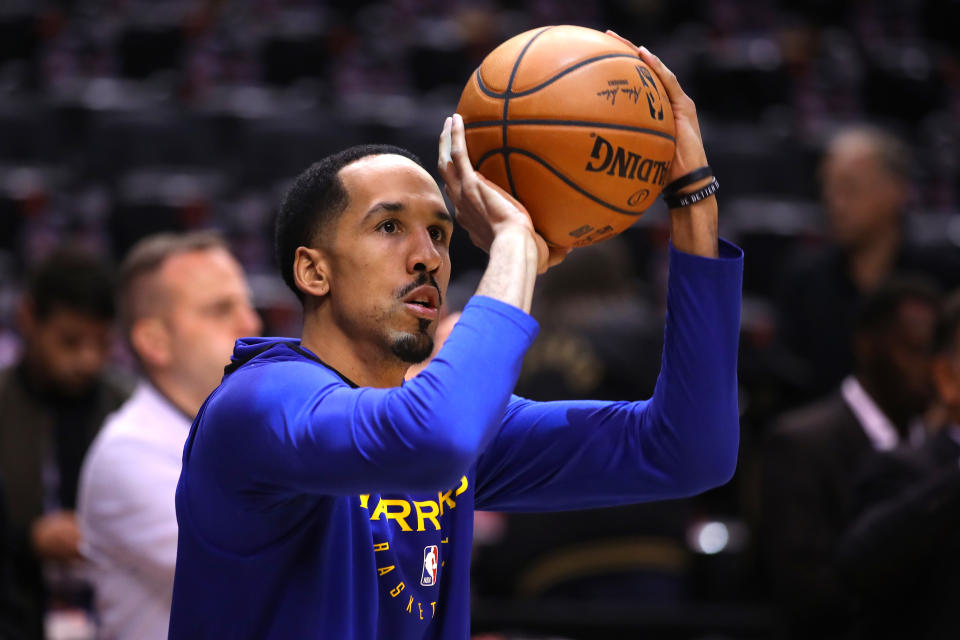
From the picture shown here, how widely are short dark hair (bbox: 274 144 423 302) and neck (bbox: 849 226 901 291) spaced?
403 centimetres

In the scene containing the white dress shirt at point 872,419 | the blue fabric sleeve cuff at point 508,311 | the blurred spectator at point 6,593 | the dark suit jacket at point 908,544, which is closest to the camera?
the blue fabric sleeve cuff at point 508,311

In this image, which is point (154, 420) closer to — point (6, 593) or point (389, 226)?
point (6, 593)

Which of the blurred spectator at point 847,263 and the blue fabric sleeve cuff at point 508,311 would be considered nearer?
the blue fabric sleeve cuff at point 508,311

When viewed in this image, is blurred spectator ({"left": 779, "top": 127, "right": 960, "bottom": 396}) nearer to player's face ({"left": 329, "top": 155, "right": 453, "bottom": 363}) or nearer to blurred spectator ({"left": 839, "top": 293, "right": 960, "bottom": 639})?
blurred spectator ({"left": 839, "top": 293, "right": 960, "bottom": 639})

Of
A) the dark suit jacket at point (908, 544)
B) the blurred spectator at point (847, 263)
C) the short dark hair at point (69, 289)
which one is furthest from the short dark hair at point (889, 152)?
the short dark hair at point (69, 289)

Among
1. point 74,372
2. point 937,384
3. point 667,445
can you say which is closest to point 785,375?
point 937,384

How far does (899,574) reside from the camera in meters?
3.34

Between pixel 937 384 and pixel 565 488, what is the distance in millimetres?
1759

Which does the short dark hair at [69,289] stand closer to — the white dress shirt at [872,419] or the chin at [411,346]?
the chin at [411,346]

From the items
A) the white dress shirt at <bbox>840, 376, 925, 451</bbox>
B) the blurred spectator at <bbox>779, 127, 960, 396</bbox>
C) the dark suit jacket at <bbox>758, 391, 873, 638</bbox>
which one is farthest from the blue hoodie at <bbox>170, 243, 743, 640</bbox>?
the blurred spectator at <bbox>779, 127, 960, 396</bbox>

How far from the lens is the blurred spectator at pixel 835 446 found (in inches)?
175

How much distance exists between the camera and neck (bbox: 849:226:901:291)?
584 centimetres

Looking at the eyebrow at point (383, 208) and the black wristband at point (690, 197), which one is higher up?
the eyebrow at point (383, 208)

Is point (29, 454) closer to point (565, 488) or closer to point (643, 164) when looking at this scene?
point (565, 488)
